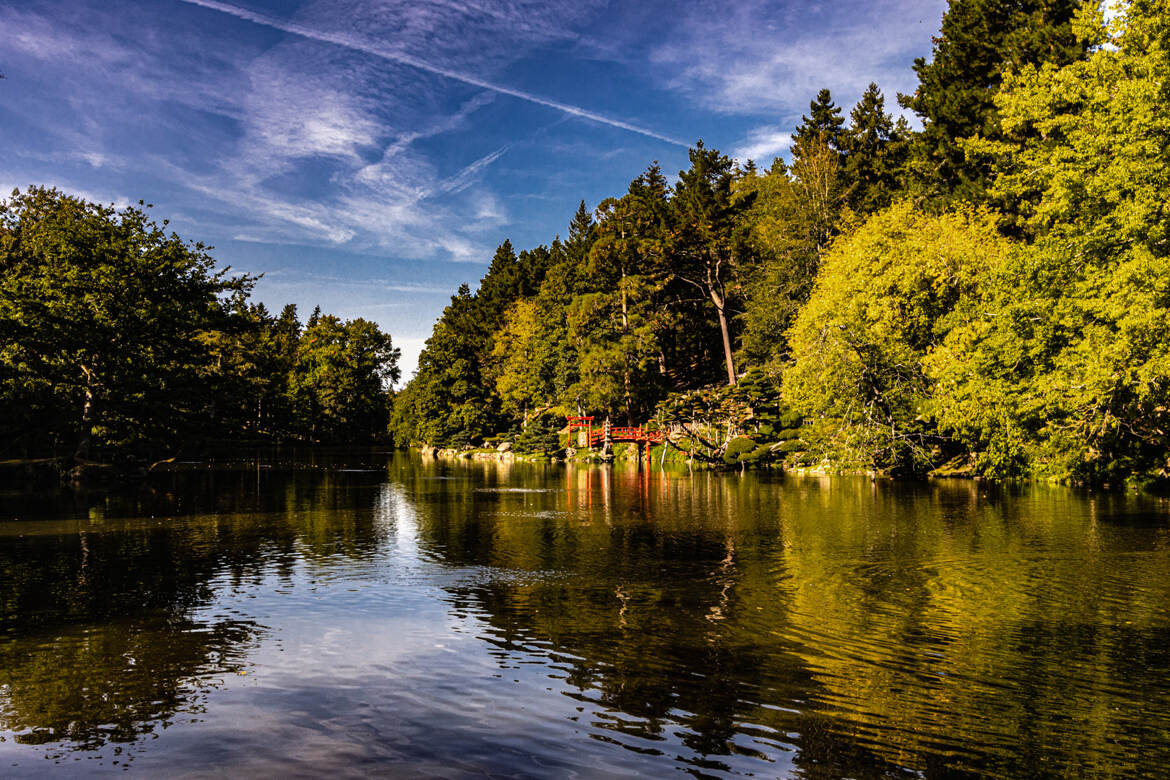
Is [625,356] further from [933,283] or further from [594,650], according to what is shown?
[594,650]

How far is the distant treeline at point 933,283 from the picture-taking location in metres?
25.1

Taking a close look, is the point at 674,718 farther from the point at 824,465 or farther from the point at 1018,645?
the point at 824,465

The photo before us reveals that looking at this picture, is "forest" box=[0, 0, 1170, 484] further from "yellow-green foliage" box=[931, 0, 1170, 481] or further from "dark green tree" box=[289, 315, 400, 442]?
"dark green tree" box=[289, 315, 400, 442]

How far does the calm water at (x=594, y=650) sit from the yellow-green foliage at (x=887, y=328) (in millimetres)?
16231

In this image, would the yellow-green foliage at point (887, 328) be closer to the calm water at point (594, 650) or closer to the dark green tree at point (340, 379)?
the calm water at point (594, 650)

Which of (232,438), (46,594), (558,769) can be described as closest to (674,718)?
(558,769)

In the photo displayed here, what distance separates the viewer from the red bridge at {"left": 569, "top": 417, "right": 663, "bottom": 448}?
58.2 meters

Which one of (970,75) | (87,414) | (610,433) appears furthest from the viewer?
(610,433)

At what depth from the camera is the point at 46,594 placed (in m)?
13.7

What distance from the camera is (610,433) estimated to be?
61.3 m

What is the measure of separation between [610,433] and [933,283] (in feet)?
97.6

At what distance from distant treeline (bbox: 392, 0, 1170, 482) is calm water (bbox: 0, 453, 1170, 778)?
28.3 feet

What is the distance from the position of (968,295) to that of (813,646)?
107 ft

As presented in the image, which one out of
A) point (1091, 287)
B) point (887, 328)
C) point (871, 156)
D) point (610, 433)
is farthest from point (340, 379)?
point (1091, 287)
